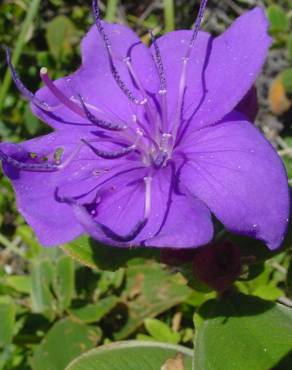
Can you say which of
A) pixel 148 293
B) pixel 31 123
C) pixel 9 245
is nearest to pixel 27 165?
pixel 148 293

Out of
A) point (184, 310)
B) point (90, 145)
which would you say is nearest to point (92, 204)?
point (90, 145)

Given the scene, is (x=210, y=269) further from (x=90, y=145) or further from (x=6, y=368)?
(x=6, y=368)

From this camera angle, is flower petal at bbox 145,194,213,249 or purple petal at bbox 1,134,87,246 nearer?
flower petal at bbox 145,194,213,249

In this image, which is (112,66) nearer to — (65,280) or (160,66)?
(160,66)

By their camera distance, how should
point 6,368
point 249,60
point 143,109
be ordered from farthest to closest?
point 6,368
point 143,109
point 249,60

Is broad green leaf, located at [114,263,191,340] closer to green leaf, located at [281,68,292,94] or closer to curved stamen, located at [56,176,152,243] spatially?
curved stamen, located at [56,176,152,243]

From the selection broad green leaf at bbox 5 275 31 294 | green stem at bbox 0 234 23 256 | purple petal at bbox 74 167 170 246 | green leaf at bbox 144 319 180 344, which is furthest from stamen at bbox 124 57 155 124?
green stem at bbox 0 234 23 256
